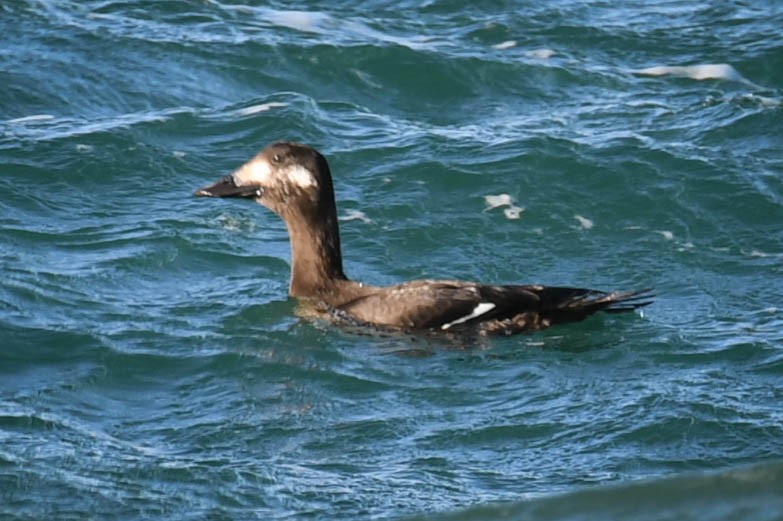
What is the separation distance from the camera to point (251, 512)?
7621 millimetres

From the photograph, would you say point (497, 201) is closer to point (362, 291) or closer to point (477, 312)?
point (362, 291)

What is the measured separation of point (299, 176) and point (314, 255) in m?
0.47

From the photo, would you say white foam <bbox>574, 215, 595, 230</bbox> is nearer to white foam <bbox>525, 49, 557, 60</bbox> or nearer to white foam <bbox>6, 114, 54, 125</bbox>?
white foam <bbox>525, 49, 557, 60</bbox>

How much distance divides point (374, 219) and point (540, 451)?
152 inches

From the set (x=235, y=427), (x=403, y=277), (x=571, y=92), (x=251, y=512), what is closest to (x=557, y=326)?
(x=403, y=277)

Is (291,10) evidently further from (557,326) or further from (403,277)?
(557,326)

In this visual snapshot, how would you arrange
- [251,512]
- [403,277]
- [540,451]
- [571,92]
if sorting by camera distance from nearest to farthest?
[251,512], [540,451], [403,277], [571,92]

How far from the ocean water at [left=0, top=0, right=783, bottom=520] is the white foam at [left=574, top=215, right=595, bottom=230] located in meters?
0.02

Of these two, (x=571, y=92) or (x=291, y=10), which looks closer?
(x=571, y=92)

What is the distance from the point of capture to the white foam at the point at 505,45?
15.3m

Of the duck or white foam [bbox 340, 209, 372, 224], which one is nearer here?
the duck

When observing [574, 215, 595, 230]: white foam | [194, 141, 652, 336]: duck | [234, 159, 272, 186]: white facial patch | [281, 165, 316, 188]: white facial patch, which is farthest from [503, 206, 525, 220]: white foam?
[234, 159, 272, 186]: white facial patch

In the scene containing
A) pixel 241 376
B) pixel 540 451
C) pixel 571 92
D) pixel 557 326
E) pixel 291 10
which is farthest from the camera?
pixel 291 10

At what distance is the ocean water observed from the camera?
803cm
